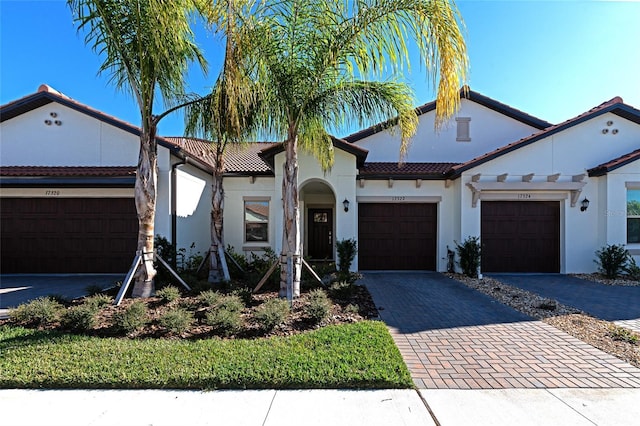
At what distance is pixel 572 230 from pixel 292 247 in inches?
407

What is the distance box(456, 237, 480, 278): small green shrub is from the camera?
9.60m

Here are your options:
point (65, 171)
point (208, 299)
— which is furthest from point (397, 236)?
point (65, 171)

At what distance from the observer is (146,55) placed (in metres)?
5.61

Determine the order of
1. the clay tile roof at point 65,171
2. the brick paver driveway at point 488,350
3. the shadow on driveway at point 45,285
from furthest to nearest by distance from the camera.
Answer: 1. the clay tile roof at point 65,171
2. the shadow on driveway at point 45,285
3. the brick paver driveway at point 488,350

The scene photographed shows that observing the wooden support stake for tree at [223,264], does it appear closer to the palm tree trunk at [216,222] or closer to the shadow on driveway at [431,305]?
the palm tree trunk at [216,222]

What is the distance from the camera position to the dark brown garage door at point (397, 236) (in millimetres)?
10836

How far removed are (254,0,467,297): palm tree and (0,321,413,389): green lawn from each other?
2076 mm

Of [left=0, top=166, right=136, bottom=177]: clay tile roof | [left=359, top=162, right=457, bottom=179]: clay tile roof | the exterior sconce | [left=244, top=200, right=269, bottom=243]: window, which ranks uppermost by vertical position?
[left=359, top=162, right=457, bottom=179]: clay tile roof

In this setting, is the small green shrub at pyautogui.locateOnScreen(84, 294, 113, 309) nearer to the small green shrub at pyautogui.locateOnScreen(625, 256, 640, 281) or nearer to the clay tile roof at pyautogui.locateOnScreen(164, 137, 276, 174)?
the clay tile roof at pyautogui.locateOnScreen(164, 137, 276, 174)

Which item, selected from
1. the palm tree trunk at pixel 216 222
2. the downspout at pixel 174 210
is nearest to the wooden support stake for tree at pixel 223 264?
the palm tree trunk at pixel 216 222

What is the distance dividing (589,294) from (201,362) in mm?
9540

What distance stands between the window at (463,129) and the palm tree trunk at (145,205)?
11.7 m

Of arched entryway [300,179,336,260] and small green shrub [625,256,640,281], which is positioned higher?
arched entryway [300,179,336,260]

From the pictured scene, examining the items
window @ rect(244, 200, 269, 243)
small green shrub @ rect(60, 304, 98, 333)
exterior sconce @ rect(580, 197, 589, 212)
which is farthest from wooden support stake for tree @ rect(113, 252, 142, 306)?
exterior sconce @ rect(580, 197, 589, 212)
